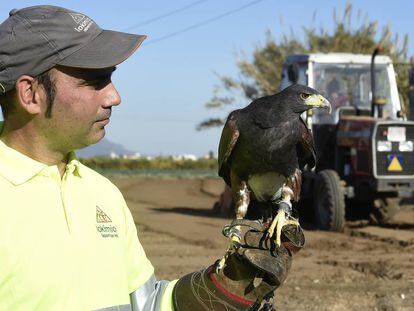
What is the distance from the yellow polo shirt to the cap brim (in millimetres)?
349

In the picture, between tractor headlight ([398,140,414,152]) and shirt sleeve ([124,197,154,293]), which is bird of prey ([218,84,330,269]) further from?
tractor headlight ([398,140,414,152])

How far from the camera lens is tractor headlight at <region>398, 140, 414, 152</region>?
1231 centimetres

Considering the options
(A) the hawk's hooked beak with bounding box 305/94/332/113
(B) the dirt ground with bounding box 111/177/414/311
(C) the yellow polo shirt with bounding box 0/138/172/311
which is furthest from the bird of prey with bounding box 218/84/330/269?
(B) the dirt ground with bounding box 111/177/414/311

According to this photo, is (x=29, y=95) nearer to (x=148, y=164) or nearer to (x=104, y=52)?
(x=104, y=52)

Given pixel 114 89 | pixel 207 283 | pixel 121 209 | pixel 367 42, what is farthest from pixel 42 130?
pixel 367 42

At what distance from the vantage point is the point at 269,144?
162 inches

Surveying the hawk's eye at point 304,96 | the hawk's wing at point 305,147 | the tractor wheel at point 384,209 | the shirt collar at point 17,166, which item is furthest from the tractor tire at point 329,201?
the shirt collar at point 17,166

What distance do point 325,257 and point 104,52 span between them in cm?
768

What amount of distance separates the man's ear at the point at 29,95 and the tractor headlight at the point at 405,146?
419 inches

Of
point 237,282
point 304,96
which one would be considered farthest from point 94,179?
point 304,96

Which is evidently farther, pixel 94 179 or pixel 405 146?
pixel 405 146

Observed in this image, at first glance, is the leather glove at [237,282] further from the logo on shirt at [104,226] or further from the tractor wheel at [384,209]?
the tractor wheel at [384,209]

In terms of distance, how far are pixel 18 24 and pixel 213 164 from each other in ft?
113

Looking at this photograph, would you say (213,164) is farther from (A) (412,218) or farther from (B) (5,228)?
(B) (5,228)
